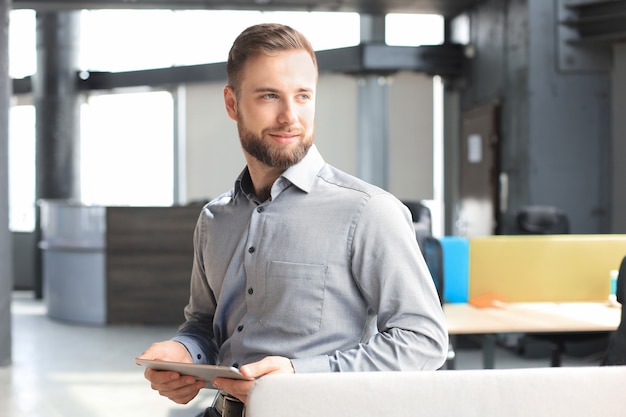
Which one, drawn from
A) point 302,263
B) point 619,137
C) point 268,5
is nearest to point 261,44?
point 302,263

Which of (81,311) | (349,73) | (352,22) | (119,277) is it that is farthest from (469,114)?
(81,311)

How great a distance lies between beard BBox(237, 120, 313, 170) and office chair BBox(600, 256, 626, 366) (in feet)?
6.46

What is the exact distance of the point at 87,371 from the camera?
19.7 ft

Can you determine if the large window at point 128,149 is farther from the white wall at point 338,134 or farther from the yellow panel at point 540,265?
the yellow panel at point 540,265

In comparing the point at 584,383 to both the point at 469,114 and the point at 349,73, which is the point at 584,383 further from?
the point at 349,73

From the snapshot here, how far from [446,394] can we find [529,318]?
2653mm

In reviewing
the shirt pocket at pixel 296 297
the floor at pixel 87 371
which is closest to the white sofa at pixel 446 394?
the shirt pocket at pixel 296 297

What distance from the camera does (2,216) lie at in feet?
20.0

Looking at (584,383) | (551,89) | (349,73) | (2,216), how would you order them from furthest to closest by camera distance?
1. (349,73)
2. (551,89)
3. (2,216)
4. (584,383)

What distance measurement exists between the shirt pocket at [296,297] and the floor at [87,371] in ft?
11.8

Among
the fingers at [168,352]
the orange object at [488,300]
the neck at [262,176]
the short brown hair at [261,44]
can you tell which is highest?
the short brown hair at [261,44]

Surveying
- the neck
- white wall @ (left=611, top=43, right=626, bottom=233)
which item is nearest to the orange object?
the neck

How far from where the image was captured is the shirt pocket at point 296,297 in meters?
1.39

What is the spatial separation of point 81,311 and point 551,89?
5320 millimetres
